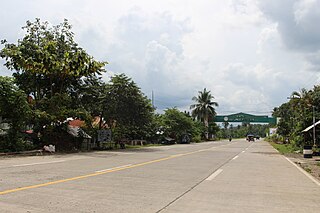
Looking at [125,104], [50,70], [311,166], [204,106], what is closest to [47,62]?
[50,70]

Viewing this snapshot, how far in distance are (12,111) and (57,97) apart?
4.85m

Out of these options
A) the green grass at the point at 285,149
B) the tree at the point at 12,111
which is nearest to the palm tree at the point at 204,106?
the green grass at the point at 285,149

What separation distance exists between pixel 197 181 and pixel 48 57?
70.5ft

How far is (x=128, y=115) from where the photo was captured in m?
37.2

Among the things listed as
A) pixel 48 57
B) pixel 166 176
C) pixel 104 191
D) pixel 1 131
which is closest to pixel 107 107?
pixel 48 57

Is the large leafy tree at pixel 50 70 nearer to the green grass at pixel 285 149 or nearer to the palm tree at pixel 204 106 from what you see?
the green grass at pixel 285 149

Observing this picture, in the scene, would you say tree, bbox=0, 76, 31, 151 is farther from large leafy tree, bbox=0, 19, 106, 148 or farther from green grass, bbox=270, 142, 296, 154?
green grass, bbox=270, 142, 296, 154

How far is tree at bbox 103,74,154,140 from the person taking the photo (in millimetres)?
36469

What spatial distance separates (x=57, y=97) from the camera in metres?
30.7

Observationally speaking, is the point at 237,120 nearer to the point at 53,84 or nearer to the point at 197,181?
the point at 53,84

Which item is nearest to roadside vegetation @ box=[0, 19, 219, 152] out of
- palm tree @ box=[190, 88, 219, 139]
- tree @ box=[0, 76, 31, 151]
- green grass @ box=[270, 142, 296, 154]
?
tree @ box=[0, 76, 31, 151]

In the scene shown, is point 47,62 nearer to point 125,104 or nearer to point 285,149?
point 125,104

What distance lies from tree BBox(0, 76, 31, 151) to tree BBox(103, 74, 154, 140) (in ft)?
35.5

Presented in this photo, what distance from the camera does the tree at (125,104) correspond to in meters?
36.5
